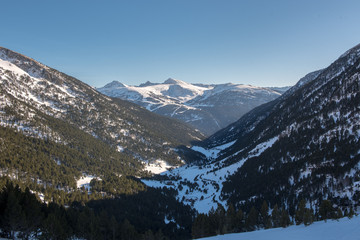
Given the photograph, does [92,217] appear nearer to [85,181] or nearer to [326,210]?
[326,210]

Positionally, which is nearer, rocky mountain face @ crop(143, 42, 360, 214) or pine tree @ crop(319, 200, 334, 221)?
pine tree @ crop(319, 200, 334, 221)

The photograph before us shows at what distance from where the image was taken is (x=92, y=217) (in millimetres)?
73312

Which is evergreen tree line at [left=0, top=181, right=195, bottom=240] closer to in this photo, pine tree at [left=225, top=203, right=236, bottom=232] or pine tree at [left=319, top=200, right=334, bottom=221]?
pine tree at [left=225, top=203, right=236, bottom=232]

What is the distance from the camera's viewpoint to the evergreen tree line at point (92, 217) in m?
49.3

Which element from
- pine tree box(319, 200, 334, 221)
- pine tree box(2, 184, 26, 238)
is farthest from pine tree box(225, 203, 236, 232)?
pine tree box(2, 184, 26, 238)

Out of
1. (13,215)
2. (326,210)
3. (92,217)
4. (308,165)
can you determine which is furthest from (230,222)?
(308,165)

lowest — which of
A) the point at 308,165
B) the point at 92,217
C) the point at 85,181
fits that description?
the point at 85,181

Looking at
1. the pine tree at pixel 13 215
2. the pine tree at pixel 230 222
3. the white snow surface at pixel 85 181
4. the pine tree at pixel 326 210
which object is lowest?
the white snow surface at pixel 85 181

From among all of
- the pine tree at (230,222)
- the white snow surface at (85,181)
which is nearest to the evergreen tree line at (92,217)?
the pine tree at (230,222)

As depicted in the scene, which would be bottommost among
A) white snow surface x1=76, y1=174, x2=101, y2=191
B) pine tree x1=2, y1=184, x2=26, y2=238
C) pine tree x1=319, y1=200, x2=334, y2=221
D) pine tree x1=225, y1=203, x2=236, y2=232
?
white snow surface x1=76, y1=174, x2=101, y2=191

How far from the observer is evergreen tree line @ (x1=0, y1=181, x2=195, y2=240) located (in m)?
49.3

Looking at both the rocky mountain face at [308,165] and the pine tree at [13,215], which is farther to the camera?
the rocky mountain face at [308,165]

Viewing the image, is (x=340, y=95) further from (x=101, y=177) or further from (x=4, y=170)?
(x=4, y=170)

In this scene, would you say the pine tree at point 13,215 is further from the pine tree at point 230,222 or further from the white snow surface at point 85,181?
the white snow surface at point 85,181
